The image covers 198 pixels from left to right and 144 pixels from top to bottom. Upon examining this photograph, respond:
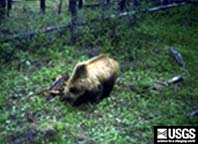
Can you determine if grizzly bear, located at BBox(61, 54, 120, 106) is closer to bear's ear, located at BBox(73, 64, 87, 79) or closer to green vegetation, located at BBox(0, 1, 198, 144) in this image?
bear's ear, located at BBox(73, 64, 87, 79)

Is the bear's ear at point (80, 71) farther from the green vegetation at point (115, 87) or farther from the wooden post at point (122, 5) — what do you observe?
the wooden post at point (122, 5)

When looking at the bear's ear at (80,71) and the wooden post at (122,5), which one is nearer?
the bear's ear at (80,71)

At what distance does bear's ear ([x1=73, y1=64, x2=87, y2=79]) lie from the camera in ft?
34.7

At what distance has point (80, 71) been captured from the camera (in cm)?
Result: 1062

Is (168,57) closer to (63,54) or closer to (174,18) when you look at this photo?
(63,54)

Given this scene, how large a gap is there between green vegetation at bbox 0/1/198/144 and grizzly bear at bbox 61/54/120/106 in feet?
0.80

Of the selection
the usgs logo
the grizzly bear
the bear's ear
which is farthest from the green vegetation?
the bear's ear

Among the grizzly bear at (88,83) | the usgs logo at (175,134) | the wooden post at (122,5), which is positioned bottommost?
the usgs logo at (175,134)

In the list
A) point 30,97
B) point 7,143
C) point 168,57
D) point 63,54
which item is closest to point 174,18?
point 168,57

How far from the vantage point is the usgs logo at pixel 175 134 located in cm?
809

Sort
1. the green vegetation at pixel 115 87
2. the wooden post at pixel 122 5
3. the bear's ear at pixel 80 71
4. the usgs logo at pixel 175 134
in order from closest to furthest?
the usgs logo at pixel 175 134 → the green vegetation at pixel 115 87 → the bear's ear at pixel 80 71 → the wooden post at pixel 122 5

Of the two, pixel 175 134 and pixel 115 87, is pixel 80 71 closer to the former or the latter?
pixel 115 87

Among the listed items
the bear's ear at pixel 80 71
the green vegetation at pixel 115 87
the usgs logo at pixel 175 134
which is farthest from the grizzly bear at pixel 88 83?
the usgs logo at pixel 175 134

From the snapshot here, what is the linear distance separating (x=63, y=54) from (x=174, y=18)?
8192 mm
